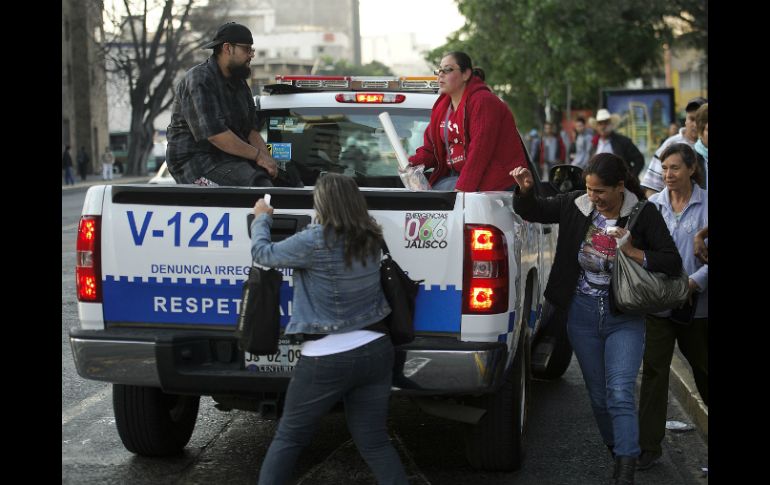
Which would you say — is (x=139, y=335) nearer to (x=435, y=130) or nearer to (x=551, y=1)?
(x=435, y=130)

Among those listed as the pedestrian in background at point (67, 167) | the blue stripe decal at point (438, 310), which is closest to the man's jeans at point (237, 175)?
the blue stripe decal at point (438, 310)

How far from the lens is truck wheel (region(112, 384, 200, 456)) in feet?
18.8

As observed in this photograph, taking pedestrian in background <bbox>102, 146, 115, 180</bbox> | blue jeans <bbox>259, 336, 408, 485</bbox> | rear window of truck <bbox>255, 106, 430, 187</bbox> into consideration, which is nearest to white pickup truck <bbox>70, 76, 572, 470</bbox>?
blue jeans <bbox>259, 336, 408, 485</bbox>

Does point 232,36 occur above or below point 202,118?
above

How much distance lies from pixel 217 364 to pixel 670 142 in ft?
15.7

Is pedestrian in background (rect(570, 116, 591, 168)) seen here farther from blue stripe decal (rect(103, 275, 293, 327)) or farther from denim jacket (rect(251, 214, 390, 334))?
denim jacket (rect(251, 214, 390, 334))

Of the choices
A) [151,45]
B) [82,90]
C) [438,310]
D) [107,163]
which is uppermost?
[151,45]

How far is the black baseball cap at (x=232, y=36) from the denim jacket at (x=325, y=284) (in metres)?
2.14

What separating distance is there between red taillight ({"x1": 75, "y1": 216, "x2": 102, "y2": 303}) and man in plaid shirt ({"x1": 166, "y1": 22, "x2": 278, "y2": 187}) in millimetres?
1088

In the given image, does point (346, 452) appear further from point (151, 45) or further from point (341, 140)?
point (151, 45)

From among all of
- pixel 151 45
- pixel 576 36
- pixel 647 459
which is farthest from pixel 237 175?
pixel 151 45

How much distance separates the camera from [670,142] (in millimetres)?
8703

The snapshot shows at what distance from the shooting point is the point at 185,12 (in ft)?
171
